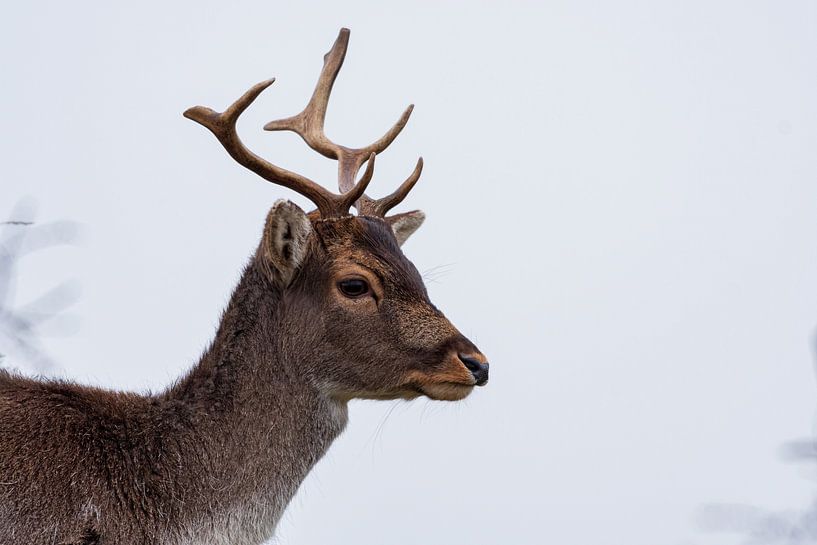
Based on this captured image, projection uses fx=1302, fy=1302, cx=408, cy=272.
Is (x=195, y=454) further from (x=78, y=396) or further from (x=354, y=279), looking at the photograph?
(x=354, y=279)

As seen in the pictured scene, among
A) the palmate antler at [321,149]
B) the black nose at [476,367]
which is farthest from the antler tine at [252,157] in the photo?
the black nose at [476,367]

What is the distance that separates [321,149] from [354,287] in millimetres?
2319

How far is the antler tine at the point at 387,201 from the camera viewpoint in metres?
9.83

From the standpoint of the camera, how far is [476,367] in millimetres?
8492

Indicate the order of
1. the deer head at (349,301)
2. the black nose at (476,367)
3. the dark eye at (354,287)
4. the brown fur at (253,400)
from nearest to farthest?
the brown fur at (253,400) < the black nose at (476,367) < the deer head at (349,301) < the dark eye at (354,287)

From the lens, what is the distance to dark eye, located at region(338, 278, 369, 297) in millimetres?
8758

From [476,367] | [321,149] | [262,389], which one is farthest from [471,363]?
[321,149]

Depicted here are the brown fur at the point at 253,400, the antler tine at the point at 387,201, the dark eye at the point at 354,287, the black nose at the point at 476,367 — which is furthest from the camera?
the antler tine at the point at 387,201

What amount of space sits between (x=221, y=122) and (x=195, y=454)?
89.7 inches

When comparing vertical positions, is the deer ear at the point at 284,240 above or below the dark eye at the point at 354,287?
above

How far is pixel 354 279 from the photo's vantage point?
345 inches

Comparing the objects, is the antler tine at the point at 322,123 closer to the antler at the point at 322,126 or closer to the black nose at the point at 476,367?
the antler at the point at 322,126

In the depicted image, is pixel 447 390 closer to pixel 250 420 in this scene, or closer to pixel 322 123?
pixel 250 420

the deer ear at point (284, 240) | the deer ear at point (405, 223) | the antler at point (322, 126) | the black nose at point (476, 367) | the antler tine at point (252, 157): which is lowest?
the black nose at point (476, 367)
